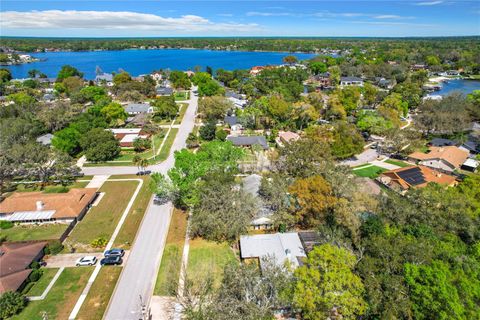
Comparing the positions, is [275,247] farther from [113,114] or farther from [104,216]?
[113,114]

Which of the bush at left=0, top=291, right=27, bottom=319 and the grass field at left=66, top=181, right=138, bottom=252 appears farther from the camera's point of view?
the grass field at left=66, top=181, right=138, bottom=252

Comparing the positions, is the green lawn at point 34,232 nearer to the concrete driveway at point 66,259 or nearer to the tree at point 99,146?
the concrete driveway at point 66,259

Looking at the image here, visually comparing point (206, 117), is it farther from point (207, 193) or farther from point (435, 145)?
point (435, 145)

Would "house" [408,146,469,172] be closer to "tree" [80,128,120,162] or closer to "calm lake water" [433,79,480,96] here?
"tree" [80,128,120,162]

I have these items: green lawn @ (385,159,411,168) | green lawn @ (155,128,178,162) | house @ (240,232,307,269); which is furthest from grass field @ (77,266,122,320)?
green lawn @ (385,159,411,168)

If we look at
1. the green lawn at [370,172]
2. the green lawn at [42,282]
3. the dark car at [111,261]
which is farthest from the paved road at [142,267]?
the green lawn at [370,172]

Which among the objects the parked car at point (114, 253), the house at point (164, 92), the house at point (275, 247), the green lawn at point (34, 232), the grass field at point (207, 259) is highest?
the house at point (164, 92)
